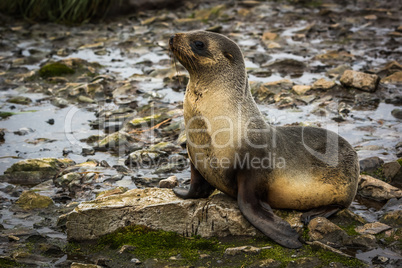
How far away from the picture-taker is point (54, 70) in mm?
11211

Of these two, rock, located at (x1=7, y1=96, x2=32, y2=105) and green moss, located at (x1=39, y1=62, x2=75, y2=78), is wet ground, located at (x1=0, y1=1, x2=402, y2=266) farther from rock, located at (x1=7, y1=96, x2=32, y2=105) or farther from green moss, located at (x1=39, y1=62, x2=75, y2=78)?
green moss, located at (x1=39, y1=62, x2=75, y2=78)

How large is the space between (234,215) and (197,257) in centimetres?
58

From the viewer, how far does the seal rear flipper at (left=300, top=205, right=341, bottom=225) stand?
16.7 feet

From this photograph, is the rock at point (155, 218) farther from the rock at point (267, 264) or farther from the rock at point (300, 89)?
the rock at point (300, 89)

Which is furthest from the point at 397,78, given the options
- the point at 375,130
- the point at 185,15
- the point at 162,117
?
the point at 185,15

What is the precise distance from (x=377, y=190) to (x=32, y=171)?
4100 mm

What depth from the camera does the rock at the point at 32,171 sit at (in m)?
6.69

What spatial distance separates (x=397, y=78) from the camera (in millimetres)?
9836

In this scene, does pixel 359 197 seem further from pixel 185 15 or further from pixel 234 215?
pixel 185 15

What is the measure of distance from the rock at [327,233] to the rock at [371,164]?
6.37 ft

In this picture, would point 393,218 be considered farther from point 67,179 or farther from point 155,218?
point 67,179

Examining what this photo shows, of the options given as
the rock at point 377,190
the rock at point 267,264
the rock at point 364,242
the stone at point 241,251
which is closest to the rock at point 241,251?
the stone at point 241,251

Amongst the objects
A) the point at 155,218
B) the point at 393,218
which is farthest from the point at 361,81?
the point at 155,218

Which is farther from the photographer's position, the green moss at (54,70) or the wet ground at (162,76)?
the green moss at (54,70)
